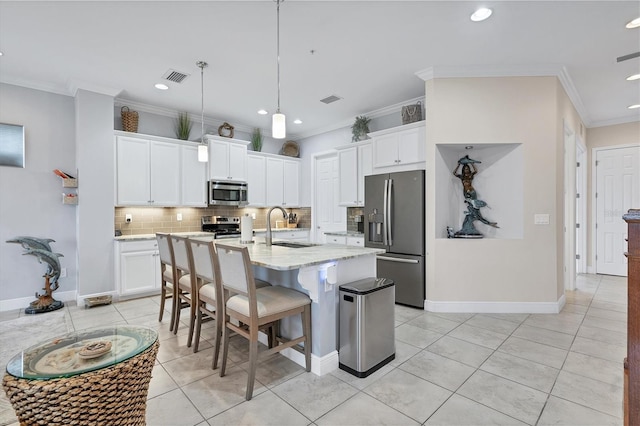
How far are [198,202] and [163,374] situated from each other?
3358mm

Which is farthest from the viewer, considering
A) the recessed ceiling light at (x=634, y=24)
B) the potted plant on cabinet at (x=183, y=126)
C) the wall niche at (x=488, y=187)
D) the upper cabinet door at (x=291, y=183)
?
the upper cabinet door at (x=291, y=183)

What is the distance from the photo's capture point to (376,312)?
2.47 metres

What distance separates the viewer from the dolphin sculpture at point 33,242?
12.4 feet

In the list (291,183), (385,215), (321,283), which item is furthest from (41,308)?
(385,215)

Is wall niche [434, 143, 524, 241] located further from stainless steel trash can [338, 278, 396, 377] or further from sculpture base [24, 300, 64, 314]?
sculpture base [24, 300, 64, 314]

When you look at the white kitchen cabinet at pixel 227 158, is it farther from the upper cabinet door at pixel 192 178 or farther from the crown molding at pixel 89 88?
the crown molding at pixel 89 88

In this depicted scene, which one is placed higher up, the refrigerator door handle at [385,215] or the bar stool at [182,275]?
the refrigerator door handle at [385,215]

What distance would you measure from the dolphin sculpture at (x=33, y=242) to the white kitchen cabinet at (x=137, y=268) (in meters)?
0.76

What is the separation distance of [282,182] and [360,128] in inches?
80.6

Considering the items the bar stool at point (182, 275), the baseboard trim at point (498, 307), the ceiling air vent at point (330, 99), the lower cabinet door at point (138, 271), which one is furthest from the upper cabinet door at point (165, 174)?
the baseboard trim at point (498, 307)

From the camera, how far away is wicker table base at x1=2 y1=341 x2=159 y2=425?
1.28 m

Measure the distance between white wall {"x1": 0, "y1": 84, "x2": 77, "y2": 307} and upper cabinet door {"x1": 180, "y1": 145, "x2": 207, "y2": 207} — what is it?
143 cm

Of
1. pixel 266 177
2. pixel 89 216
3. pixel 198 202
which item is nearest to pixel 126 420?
pixel 89 216


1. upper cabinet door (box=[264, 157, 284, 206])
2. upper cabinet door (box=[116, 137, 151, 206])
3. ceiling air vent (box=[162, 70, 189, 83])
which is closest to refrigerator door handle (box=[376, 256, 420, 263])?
upper cabinet door (box=[264, 157, 284, 206])
